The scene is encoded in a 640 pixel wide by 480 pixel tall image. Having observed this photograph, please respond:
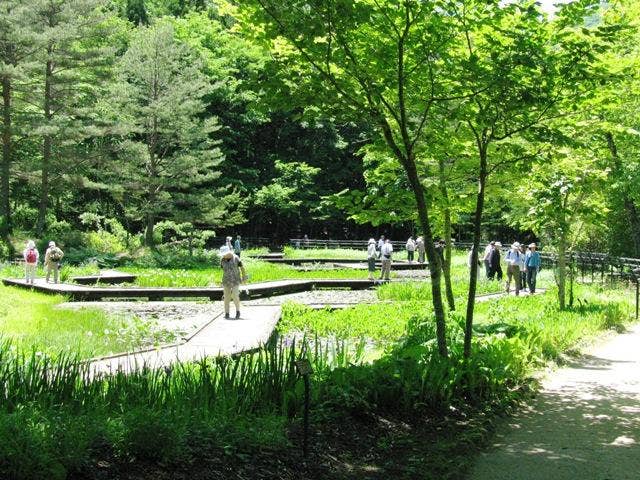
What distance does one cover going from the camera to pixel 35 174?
3019cm

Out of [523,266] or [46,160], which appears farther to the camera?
[46,160]

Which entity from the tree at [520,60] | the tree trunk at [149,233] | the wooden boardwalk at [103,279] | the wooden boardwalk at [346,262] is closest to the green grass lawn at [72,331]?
the tree at [520,60]

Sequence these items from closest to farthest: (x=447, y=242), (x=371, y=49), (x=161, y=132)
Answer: (x=371, y=49), (x=447, y=242), (x=161, y=132)

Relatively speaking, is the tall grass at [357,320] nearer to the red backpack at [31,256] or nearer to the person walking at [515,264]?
the person walking at [515,264]

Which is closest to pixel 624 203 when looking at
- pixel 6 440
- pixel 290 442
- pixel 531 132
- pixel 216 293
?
pixel 216 293

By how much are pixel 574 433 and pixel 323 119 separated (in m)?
29.7

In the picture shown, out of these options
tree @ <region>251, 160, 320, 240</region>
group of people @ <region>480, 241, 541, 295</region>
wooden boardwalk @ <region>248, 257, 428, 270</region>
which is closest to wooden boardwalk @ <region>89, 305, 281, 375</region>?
group of people @ <region>480, 241, 541, 295</region>

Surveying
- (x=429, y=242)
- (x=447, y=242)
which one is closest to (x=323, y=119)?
(x=447, y=242)

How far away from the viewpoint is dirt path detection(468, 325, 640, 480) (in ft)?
15.6

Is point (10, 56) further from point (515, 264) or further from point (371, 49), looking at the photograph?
point (371, 49)

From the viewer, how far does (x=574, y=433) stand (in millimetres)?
5703

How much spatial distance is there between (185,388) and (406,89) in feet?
11.7

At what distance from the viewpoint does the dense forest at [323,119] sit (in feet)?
18.5

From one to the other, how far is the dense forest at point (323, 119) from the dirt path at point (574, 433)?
2048mm
